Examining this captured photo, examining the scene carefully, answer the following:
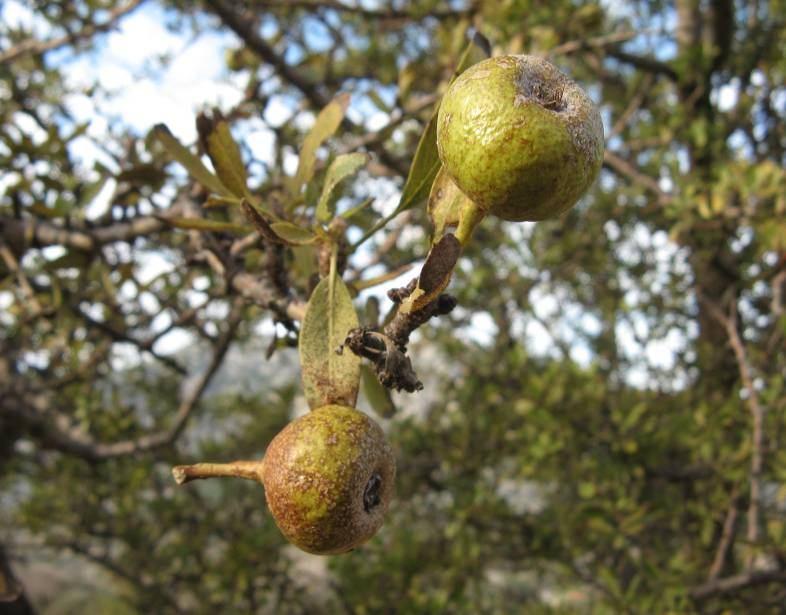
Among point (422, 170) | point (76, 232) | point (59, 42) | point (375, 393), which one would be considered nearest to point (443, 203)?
point (422, 170)

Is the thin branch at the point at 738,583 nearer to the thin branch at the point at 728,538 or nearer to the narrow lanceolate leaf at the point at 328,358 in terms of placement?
the thin branch at the point at 728,538

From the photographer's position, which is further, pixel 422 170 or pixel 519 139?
pixel 422 170

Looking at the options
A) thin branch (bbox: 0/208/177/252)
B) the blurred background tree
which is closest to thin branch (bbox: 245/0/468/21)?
the blurred background tree

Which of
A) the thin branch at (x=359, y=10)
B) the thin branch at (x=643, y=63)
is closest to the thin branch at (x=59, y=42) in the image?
the thin branch at (x=359, y=10)

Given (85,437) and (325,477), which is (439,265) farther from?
(85,437)

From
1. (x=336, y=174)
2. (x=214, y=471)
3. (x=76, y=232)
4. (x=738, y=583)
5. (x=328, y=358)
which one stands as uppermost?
(x=76, y=232)

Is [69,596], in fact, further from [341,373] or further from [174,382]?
[341,373]

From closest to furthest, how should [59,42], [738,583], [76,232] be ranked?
[76,232] < [738,583] < [59,42]
